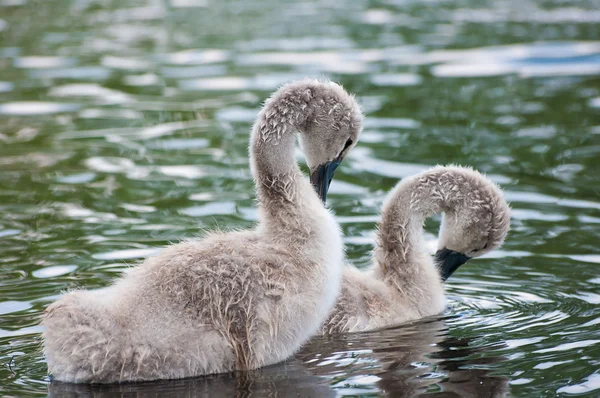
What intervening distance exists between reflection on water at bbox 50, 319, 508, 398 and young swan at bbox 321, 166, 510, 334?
2.47 feet

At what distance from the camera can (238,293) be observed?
6516 mm

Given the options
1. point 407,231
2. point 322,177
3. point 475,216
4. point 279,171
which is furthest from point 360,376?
point 475,216

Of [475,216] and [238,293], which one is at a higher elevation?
[238,293]

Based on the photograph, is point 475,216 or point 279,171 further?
point 475,216

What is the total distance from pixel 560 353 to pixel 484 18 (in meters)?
15.2

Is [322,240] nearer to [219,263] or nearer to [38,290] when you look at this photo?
[219,263]

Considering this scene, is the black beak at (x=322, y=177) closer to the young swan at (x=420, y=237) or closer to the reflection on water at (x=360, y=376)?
the young swan at (x=420, y=237)

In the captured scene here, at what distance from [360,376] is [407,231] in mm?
1960

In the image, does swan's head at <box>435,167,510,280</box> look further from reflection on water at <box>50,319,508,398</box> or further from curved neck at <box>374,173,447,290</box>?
reflection on water at <box>50,319,508,398</box>

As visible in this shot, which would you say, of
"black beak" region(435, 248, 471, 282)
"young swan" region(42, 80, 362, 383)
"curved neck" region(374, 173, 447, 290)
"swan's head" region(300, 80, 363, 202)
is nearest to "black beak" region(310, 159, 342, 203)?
"swan's head" region(300, 80, 363, 202)

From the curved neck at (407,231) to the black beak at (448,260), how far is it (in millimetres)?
105

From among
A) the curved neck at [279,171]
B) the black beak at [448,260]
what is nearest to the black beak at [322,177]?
the curved neck at [279,171]

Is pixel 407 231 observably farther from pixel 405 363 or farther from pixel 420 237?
pixel 405 363

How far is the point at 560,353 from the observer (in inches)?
267
